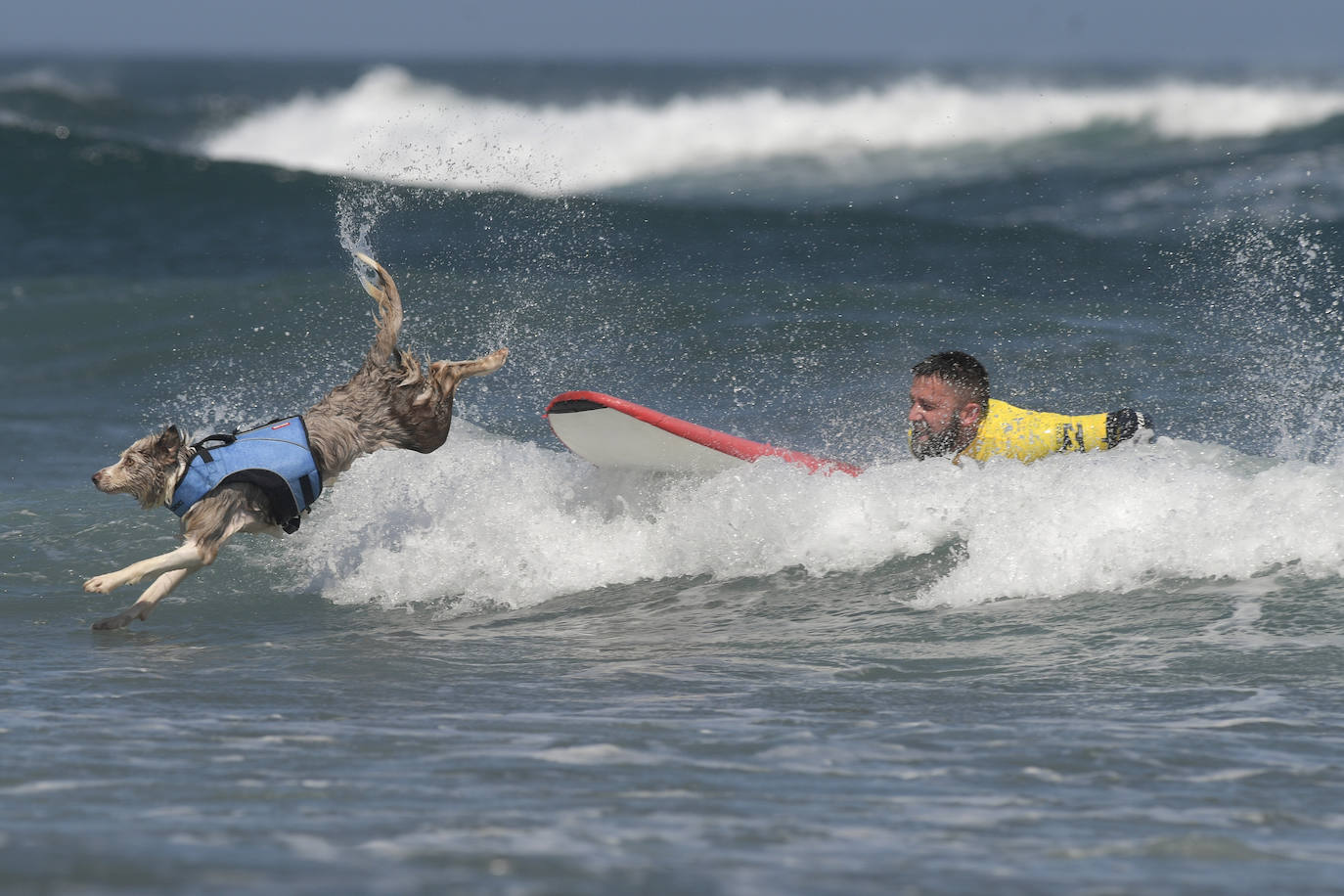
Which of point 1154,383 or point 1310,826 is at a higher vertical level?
point 1154,383

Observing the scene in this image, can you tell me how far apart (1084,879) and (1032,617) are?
3.19m

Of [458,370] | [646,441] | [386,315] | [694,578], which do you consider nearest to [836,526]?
[694,578]

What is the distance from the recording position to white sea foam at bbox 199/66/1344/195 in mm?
29828

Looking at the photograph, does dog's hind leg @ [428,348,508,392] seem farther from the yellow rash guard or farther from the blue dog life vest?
the yellow rash guard

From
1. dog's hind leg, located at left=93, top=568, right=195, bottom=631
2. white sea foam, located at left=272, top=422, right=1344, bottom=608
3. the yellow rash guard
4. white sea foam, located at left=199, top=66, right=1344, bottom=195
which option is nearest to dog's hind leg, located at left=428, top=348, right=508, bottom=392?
white sea foam, located at left=272, top=422, right=1344, bottom=608

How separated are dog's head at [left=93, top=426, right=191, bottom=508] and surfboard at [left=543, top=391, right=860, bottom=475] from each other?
2089 mm

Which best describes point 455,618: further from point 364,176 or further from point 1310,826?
point 364,176

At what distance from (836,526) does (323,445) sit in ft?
9.42

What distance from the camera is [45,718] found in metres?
5.51

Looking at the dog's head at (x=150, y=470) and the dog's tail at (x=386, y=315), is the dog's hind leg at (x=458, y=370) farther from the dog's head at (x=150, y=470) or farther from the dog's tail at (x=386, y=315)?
the dog's head at (x=150, y=470)

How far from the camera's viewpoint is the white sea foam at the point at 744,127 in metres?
29.8

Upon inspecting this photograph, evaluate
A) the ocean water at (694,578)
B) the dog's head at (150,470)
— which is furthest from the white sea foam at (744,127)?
the dog's head at (150,470)

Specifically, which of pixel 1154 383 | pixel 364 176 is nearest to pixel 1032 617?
pixel 1154 383

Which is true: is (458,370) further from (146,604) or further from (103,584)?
(103,584)
